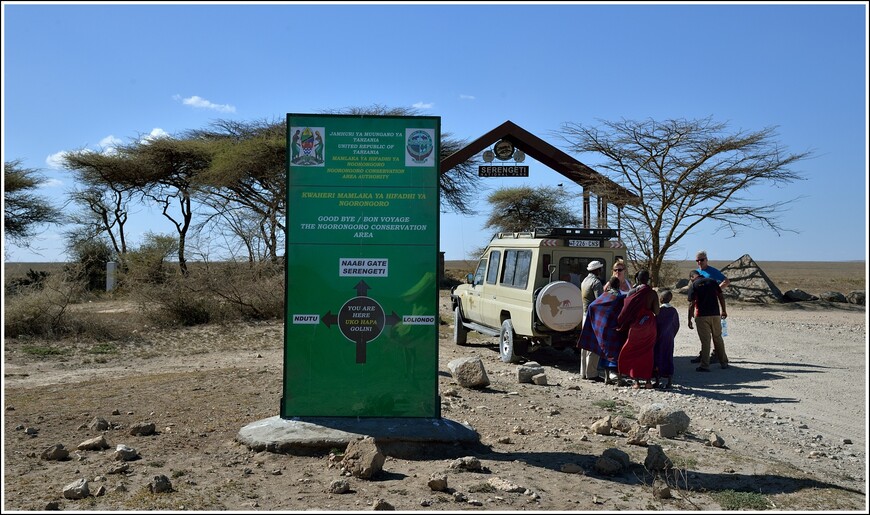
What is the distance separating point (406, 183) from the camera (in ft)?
25.2

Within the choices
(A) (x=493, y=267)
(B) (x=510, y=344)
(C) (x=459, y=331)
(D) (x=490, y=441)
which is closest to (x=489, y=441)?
(D) (x=490, y=441)

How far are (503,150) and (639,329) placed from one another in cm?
1629

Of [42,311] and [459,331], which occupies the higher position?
[42,311]

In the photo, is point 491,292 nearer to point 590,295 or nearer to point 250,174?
point 590,295

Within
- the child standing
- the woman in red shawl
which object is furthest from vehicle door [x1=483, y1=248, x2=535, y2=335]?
the child standing

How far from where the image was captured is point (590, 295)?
40.7ft

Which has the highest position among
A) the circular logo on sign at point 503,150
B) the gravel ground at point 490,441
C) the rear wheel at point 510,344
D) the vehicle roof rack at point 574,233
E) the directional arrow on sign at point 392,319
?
the circular logo on sign at point 503,150

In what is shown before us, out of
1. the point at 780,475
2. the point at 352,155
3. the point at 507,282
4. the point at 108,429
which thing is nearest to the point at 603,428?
the point at 780,475

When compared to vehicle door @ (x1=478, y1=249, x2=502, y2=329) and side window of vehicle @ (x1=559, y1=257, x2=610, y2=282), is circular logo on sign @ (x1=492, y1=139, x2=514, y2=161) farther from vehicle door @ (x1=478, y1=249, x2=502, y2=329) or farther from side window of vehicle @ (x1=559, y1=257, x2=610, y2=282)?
side window of vehicle @ (x1=559, y1=257, x2=610, y2=282)

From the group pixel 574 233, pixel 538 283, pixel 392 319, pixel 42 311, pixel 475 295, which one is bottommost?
pixel 42 311

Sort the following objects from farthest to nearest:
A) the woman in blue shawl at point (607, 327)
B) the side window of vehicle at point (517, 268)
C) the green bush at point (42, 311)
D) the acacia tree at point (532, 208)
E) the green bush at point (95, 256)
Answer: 1. the acacia tree at point (532, 208)
2. the green bush at point (95, 256)
3. the green bush at point (42, 311)
4. the side window of vehicle at point (517, 268)
5. the woman in blue shawl at point (607, 327)

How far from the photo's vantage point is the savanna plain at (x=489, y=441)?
582 cm

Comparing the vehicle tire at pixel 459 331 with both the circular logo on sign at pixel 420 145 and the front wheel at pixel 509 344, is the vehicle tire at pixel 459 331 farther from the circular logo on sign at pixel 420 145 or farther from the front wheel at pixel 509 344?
the circular logo on sign at pixel 420 145

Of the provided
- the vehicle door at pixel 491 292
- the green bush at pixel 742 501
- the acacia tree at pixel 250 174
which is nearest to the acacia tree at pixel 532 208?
the acacia tree at pixel 250 174
